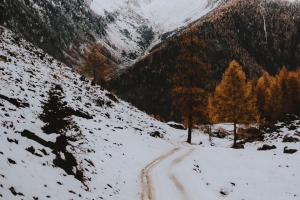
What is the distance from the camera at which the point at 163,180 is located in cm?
1775

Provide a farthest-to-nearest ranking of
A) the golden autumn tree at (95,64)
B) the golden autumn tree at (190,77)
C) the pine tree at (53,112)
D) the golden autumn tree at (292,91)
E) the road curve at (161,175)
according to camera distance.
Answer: the golden autumn tree at (292,91) < the golden autumn tree at (95,64) < the golden autumn tree at (190,77) < the road curve at (161,175) < the pine tree at (53,112)

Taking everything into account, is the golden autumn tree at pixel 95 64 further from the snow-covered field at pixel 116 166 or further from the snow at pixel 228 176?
the snow at pixel 228 176

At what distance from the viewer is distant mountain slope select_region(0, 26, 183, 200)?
10344mm

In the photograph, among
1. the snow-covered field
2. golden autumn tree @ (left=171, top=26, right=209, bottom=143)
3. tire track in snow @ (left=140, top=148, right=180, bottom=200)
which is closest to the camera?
the snow-covered field

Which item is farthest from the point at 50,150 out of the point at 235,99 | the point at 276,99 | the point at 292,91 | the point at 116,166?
the point at 292,91

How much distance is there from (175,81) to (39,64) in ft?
61.4

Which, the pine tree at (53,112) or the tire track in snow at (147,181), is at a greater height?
the pine tree at (53,112)

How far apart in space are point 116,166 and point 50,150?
5982 mm

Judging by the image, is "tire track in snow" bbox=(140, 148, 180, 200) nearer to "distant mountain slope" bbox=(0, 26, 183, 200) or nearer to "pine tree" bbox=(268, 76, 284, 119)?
"distant mountain slope" bbox=(0, 26, 183, 200)

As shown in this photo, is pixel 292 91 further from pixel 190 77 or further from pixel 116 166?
pixel 116 166

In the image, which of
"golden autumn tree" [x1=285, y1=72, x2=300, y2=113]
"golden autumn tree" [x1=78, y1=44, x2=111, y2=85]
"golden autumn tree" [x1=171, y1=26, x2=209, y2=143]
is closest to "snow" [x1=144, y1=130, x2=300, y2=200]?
"golden autumn tree" [x1=171, y1=26, x2=209, y2=143]

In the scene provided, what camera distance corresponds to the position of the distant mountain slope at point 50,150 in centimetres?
1034

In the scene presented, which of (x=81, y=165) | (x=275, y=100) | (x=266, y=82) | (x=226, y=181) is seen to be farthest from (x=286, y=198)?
(x=266, y=82)

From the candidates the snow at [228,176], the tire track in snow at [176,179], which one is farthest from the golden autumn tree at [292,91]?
the tire track in snow at [176,179]
